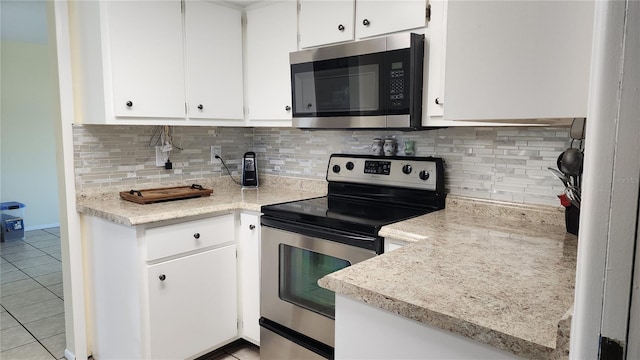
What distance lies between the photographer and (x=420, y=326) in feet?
3.25

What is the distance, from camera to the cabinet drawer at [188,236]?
81.4 inches

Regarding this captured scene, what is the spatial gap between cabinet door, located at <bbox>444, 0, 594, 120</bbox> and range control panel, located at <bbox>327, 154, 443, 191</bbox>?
50.4 inches

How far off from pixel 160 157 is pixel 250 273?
943mm

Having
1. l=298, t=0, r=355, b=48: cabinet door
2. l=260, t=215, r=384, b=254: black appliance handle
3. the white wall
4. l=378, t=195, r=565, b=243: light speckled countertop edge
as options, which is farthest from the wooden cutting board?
the white wall

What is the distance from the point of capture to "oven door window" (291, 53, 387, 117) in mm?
2035

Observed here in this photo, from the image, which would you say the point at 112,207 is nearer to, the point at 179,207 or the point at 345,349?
the point at 179,207

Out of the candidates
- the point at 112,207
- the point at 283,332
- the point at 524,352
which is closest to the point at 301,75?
the point at 112,207

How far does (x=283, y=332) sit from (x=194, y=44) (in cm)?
166

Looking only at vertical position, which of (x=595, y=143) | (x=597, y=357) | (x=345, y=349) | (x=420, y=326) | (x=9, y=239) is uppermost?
(x=595, y=143)

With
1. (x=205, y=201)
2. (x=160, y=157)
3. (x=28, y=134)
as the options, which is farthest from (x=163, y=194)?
(x=28, y=134)

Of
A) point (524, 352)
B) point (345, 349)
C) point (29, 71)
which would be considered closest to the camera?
point (524, 352)

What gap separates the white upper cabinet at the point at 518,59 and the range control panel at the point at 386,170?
50.4 inches

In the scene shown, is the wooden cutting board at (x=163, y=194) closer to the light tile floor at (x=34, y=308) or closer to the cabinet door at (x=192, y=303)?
the cabinet door at (x=192, y=303)

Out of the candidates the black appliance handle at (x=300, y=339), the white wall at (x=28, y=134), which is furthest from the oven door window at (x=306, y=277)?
the white wall at (x=28, y=134)
